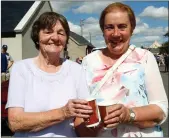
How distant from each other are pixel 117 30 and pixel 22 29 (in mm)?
587

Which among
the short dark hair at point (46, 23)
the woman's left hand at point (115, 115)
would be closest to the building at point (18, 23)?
the short dark hair at point (46, 23)

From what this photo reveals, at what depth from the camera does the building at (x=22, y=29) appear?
64.4 inches

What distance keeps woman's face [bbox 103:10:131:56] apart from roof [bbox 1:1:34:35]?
0.56m

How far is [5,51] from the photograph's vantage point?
183 cm

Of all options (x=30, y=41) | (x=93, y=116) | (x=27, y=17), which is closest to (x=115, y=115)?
(x=93, y=116)

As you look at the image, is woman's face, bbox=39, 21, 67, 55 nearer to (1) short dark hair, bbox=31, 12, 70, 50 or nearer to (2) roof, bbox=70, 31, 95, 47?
(1) short dark hair, bbox=31, 12, 70, 50

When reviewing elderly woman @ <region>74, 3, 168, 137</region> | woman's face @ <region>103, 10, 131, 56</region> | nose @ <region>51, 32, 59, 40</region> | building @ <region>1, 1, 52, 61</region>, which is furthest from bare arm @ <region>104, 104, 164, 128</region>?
building @ <region>1, 1, 52, 61</region>

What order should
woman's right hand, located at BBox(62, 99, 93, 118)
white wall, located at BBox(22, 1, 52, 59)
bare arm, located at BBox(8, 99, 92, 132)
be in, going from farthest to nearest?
1. white wall, located at BBox(22, 1, 52, 59)
2. bare arm, located at BBox(8, 99, 92, 132)
3. woman's right hand, located at BBox(62, 99, 93, 118)

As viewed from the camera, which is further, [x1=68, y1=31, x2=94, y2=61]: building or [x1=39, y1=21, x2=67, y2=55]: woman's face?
[x1=68, y1=31, x2=94, y2=61]: building

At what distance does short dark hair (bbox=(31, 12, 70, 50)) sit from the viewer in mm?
1439

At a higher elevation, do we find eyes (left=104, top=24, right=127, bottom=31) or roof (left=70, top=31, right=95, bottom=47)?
eyes (left=104, top=24, right=127, bottom=31)

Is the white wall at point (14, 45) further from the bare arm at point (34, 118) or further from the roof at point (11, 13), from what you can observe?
the bare arm at point (34, 118)

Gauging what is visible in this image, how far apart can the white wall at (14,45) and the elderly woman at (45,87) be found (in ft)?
1.09

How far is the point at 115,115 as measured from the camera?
1.31 m
